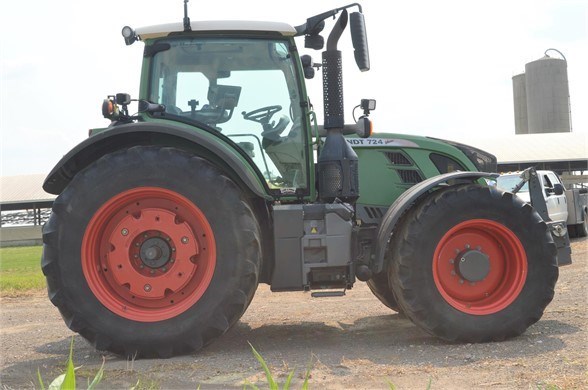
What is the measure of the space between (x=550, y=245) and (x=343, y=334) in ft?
6.57

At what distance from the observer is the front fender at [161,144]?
15.6 ft

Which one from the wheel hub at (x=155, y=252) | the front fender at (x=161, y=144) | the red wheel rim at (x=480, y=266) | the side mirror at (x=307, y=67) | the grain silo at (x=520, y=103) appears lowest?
the red wheel rim at (x=480, y=266)

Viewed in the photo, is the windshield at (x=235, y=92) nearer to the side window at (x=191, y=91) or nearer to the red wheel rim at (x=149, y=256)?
the side window at (x=191, y=91)

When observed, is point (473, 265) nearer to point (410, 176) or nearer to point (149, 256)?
point (410, 176)

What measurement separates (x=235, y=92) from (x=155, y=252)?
1557 millimetres

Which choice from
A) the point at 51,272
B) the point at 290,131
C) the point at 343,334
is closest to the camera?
the point at 51,272

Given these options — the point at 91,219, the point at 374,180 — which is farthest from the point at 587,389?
the point at 91,219

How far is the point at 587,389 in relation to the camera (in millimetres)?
3588

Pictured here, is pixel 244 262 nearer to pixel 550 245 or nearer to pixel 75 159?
pixel 75 159

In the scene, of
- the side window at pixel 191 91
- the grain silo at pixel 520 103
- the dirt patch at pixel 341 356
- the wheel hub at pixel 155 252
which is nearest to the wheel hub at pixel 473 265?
the dirt patch at pixel 341 356

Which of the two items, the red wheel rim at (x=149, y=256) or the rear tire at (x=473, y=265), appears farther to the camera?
the rear tire at (x=473, y=265)

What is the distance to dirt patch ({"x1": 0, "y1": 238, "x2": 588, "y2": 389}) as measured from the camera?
13.3 feet

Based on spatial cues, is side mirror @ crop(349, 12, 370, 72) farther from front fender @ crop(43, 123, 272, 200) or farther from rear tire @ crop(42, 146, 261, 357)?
rear tire @ crop(42, 146, 261, 357)

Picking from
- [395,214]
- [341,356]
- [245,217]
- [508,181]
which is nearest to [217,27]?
[245,217]
